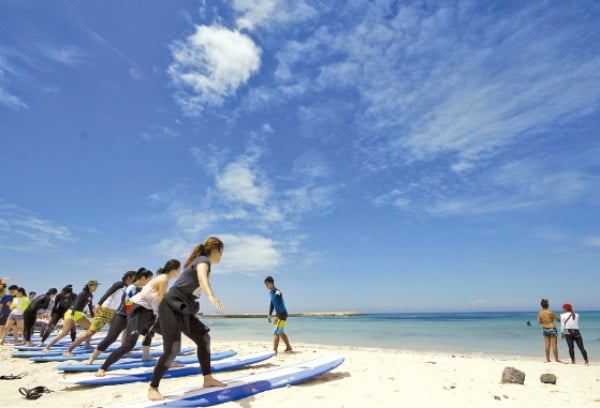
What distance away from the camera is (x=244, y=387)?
4695 millimetres

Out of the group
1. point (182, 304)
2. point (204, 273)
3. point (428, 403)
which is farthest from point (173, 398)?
point (428, 403)

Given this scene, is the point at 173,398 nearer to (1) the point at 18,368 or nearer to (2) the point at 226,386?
(2) the point at 226,386

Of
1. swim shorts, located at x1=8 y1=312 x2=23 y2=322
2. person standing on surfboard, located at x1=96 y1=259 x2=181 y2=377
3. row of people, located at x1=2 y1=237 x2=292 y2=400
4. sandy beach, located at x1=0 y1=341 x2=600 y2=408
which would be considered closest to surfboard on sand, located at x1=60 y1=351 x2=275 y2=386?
sandy beach, located at x1=0 y1=341 x2=600 y2=408

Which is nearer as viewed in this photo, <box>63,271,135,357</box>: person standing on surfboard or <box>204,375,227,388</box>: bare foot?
<box>204,375,227,388</box>: bare foot

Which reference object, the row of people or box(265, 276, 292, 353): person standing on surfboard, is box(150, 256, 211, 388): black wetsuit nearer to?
the row of people

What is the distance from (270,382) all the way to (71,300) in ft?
24.5

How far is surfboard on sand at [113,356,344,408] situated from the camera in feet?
13.2

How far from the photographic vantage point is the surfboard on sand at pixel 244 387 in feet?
13.2

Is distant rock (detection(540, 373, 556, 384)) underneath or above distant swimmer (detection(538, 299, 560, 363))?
underneath

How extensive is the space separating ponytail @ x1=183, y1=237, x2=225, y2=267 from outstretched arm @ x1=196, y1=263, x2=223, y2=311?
0.31 metres

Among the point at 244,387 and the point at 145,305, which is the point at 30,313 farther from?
the point at 244,387

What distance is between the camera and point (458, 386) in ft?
Answer: 18.1

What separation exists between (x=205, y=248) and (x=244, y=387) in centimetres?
197

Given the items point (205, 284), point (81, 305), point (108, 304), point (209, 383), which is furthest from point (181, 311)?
point (81, 305)
